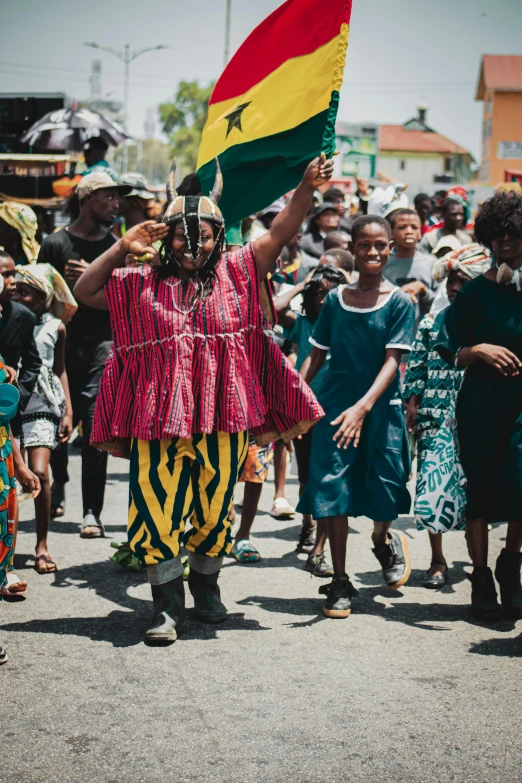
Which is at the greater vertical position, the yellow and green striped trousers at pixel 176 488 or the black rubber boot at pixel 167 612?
the yellow and green striped trousers at pixel 176 488

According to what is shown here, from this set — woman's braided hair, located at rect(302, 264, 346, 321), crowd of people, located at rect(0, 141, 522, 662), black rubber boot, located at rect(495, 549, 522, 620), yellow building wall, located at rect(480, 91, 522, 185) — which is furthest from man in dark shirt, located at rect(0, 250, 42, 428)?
yellow building wall, located at rect(480, 91, 522, 185)

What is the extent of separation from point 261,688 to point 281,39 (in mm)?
3457

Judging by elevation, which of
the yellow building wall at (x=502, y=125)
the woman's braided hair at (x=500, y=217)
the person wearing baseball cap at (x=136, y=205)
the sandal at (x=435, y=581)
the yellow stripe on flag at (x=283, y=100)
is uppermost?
the yellow building wall at (x=502, y=125)

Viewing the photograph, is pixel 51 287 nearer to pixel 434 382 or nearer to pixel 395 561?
pixel 434 382

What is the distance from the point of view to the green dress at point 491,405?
5598mm

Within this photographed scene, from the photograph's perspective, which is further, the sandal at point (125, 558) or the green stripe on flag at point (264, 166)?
the sandal at point (125, 558)

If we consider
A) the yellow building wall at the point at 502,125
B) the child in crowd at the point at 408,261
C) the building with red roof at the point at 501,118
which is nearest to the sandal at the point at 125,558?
the child in crowd at the point at 408,261

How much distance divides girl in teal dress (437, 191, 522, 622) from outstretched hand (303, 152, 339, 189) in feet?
3.27

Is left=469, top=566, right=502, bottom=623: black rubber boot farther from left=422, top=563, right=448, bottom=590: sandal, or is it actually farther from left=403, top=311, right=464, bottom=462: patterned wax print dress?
left=403, top=311, right=464, bottom=462: patterned wax print dress

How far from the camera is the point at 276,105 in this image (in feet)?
19.1

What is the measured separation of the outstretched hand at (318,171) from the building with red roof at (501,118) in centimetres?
5475

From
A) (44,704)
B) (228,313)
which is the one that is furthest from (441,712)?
(228,313)

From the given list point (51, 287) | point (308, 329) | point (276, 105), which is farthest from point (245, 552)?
point (276, 105)

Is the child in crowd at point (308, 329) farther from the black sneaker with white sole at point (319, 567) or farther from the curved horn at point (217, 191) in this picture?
the curved horn at point (217, 191)
